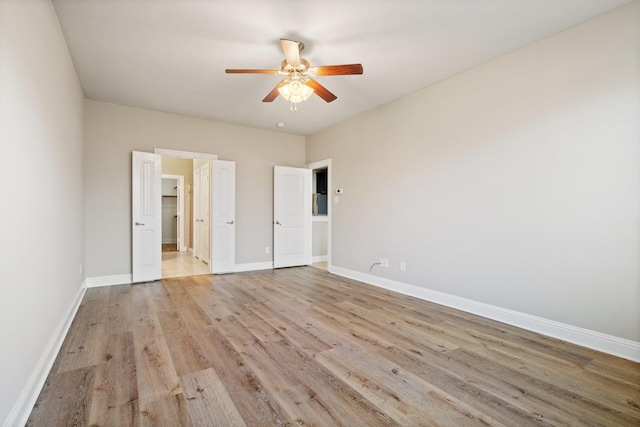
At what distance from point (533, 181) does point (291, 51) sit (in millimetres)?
2618

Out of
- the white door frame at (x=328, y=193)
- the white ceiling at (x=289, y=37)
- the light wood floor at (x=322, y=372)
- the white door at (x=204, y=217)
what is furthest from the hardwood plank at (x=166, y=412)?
the white door at (x=204, y=217)

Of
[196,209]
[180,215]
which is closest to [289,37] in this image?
[196,209]

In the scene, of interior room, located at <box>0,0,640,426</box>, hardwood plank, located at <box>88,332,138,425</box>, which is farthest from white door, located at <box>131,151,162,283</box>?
hardwood plank, located at <box>88,332,138,425</box>

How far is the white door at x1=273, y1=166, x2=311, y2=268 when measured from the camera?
6.00 m

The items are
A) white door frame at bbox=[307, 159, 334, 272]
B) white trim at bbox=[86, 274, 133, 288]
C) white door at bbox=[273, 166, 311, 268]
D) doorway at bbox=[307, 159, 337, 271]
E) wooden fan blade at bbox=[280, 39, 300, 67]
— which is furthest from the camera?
doorway at bbox=[307, 159, 337, 271]

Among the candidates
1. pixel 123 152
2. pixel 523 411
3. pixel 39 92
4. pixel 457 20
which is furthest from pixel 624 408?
pixel 123 152

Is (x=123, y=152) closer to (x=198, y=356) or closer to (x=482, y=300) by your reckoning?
(x=198, y=356)

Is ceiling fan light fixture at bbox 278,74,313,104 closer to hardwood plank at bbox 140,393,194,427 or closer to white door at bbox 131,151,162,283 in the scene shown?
hardwood plank at bbox 140,393,194,427

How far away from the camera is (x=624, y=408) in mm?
1748

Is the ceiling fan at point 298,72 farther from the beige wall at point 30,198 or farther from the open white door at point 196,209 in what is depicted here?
the open white door at point 196,209

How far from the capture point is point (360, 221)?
16.5 ft

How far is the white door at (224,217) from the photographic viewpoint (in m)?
5.39

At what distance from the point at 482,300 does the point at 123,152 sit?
5.43 m

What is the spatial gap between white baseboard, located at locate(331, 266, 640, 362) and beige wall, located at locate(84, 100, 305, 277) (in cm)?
300
